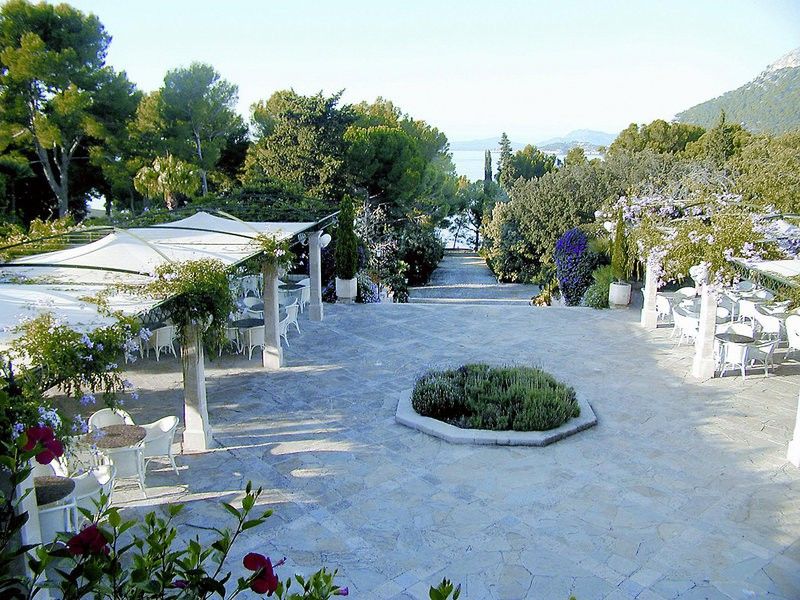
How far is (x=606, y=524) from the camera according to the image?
5922 millimetres

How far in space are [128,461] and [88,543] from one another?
4.70 meters

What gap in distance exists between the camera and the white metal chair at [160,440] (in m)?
6.62

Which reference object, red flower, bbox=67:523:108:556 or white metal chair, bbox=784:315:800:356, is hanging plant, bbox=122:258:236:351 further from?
white metal chair, bbox=784:315:800:356

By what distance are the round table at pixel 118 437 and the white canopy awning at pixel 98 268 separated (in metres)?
1.42

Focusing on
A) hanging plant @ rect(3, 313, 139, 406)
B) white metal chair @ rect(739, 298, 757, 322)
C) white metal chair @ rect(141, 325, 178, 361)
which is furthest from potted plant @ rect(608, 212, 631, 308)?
hanging plant @ rect(3, 313, 139, 406)

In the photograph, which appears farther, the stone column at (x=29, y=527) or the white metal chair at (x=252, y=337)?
the white metal chair at (x=252, y=337)

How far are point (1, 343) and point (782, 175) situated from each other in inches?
583

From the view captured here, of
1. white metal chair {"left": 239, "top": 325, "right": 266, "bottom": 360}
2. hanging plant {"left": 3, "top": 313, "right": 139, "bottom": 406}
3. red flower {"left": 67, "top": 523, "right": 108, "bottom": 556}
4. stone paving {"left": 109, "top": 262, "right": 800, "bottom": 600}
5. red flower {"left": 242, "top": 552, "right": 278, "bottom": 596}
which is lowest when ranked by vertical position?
stone paving {"left": 109, "top": 262, "right": 800, "bottom": 600}

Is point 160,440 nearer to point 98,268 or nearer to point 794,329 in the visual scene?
point 98,268

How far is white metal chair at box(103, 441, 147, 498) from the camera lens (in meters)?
6.09

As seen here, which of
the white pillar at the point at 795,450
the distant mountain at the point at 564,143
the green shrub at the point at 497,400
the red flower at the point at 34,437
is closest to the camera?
the red flower at the point at 34,437

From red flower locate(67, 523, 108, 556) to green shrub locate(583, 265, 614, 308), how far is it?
47.8 feet

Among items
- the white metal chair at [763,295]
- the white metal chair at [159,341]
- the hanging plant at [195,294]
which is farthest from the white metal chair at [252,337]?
the white metal chair at [763,295]

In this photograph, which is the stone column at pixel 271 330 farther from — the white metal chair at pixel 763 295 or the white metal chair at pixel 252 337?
the white metal chair at pixel 763 295
